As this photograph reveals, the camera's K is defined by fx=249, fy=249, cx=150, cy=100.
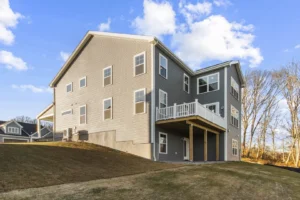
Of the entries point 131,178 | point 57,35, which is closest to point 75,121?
point 57,35

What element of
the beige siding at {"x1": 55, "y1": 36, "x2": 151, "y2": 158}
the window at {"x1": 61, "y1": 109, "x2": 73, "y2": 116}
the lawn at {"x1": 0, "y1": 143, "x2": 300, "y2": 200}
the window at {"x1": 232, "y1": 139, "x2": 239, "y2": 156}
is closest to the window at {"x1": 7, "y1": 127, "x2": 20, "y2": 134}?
the beige siding at {"x1": 55, "y1": 36, "x2": 151, "y2": 158}

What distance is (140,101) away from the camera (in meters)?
15.2

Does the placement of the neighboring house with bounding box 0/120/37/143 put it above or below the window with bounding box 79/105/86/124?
below

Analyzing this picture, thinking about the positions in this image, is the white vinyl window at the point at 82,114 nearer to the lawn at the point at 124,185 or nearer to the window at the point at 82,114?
the window at the point at 82,114

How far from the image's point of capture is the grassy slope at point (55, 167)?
7195mm

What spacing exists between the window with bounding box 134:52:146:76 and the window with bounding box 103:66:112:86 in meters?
2.41

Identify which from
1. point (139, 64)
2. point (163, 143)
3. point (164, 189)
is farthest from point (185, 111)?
point (164, 189)

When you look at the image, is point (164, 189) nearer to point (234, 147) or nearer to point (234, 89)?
point (234, 147)

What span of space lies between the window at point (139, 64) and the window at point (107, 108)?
2920mm

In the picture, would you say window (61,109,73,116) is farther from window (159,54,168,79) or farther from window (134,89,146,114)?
window (159,54,168,79)

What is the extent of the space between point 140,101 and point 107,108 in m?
3.10

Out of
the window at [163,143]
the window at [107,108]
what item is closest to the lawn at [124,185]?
the window at [163,143]

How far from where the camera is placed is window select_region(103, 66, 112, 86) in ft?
57.3

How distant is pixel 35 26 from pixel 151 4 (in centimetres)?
856
